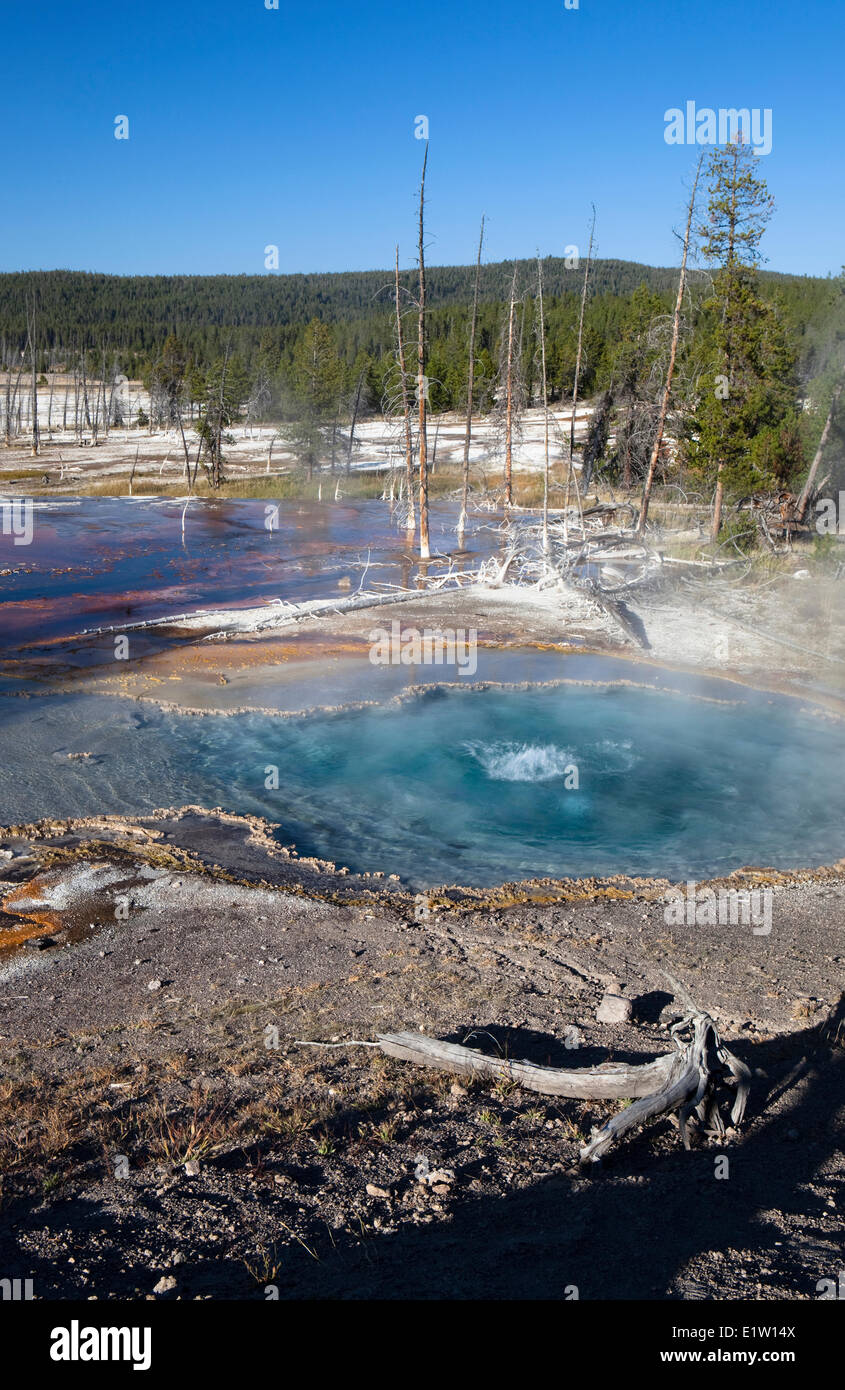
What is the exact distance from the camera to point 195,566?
31875 millimetres

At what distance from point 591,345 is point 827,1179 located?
243ft

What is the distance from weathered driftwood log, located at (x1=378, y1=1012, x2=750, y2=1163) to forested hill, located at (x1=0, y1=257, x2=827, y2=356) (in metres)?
121

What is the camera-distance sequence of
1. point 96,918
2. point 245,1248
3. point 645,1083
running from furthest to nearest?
point 96,918 → point 645,1083 → point 245,1248
